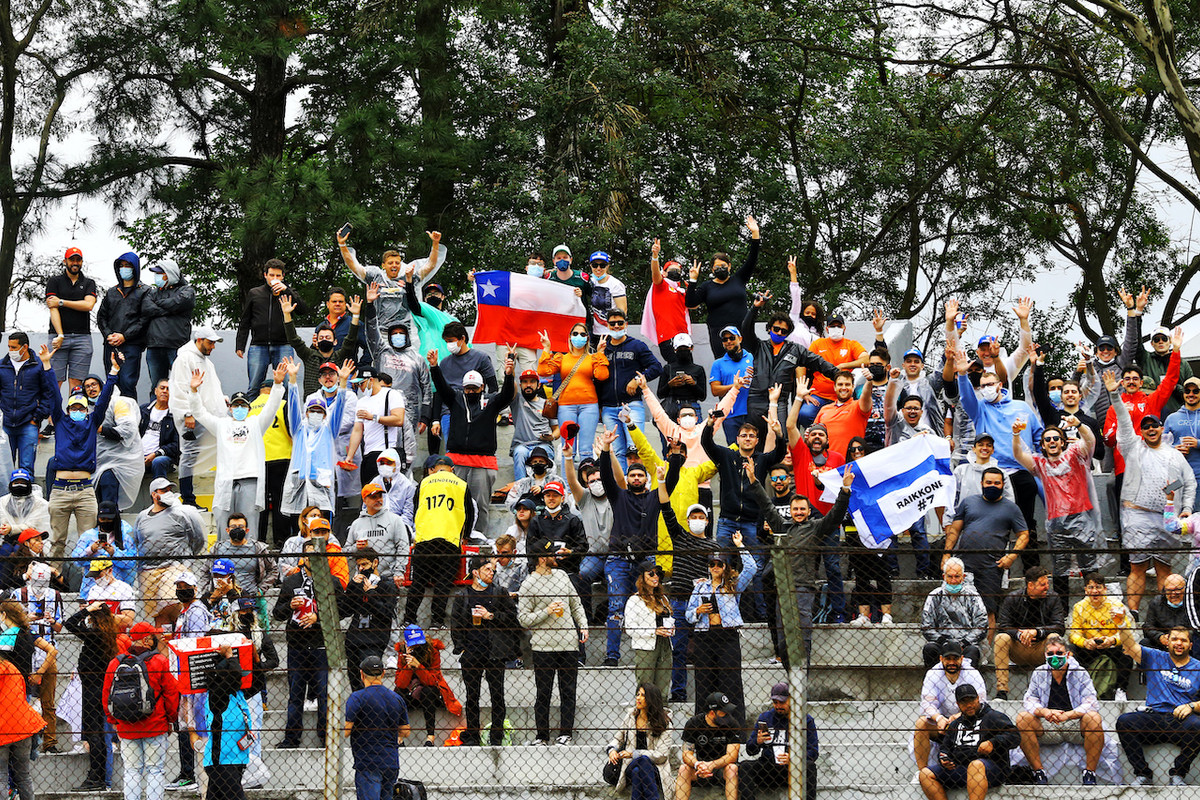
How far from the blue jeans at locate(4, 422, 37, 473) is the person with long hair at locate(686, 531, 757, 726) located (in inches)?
338

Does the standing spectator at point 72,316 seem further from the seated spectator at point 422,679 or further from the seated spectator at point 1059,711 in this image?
the seated spectator at point 1059,711

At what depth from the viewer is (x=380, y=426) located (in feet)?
48.9

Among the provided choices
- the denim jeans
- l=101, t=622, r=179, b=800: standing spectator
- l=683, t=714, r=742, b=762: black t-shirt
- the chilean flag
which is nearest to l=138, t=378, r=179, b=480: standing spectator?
the chilean flag

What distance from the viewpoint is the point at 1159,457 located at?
13180 mm

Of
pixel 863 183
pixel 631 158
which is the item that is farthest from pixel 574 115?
pixel 863 183

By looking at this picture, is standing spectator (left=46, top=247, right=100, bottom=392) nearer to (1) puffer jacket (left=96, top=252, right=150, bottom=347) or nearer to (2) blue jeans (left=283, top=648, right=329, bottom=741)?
(1) puffer jacket (left=96, top=252, right=150, bottom=347)

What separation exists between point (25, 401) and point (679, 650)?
848 cm

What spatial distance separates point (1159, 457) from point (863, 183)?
1283 centimetres

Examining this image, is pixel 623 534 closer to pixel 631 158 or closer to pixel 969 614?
pixel 969 614

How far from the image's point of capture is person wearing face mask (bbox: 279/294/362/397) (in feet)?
51.7

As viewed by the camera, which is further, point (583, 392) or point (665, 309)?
point (665, 309)

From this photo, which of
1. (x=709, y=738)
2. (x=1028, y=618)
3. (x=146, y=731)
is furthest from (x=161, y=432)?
(x=1028, y=618)

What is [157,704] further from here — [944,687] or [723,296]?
[723,296]

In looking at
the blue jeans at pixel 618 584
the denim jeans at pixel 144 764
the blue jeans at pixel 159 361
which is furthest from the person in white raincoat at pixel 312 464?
Result: the denim jeans at pixel 144 764
